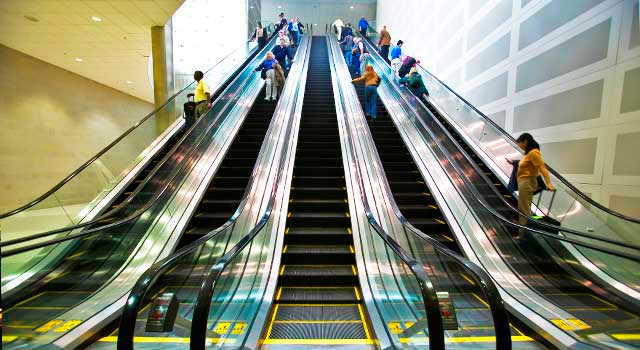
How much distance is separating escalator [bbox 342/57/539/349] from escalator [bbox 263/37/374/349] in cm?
84

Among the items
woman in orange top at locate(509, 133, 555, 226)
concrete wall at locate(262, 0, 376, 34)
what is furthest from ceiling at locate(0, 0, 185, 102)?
concrete wall at locate(262, 0, 376, 34)

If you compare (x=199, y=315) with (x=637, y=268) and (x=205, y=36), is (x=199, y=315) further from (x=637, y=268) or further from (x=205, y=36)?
(x=205, y=36)

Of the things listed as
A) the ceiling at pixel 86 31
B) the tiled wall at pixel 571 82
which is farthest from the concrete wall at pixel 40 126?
the tiled wall at pixel 571 82

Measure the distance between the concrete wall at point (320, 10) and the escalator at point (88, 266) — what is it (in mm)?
24624

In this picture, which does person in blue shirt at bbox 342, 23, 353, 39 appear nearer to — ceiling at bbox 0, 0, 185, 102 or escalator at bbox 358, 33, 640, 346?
ceiling at bbox 0, 0, 185, 102

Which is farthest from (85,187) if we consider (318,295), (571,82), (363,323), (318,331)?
(571,82)

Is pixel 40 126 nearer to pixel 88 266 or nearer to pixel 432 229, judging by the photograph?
pixel 88 266

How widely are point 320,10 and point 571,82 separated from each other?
2587 centimetres

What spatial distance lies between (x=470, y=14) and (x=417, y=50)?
5280 millimetres

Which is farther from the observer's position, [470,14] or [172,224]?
[470,14]

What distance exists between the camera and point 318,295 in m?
3.94

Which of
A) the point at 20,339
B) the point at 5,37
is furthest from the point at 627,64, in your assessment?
the point at 5,37

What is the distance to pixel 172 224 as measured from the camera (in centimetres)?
485

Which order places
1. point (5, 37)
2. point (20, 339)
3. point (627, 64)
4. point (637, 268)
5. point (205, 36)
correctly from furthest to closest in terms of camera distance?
1. point (205, 36)
2. point (5, 37)
3. point (627, 64)
4. point (637, 268)
5. point (20, 339)
